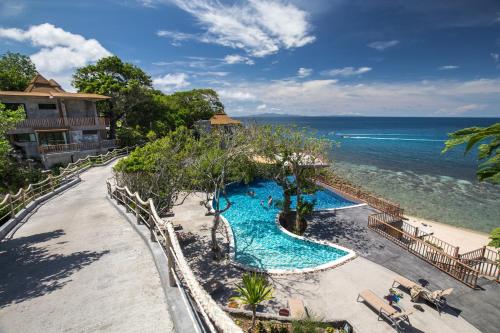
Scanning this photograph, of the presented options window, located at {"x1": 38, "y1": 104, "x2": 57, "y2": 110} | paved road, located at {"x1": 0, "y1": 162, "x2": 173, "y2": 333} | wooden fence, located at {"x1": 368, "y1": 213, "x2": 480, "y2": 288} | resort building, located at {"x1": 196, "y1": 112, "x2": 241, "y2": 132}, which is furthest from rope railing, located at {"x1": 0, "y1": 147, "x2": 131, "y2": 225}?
wooden fence, located at {"x1": 368, "y1": 213, "x2": 480, "y2": 288}

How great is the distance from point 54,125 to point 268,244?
29494 millimetres

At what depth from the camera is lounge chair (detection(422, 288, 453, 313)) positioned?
10.8 metres

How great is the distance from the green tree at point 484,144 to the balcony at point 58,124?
35.8 meters

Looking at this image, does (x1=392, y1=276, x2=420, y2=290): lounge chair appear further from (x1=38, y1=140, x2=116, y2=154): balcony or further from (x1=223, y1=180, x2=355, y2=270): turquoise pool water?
(x1=38, y1=140, x2=116, y2=154): balcony

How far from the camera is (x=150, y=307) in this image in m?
4.99

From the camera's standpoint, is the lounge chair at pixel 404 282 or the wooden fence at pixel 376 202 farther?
the wooden fence at pixel 376 202

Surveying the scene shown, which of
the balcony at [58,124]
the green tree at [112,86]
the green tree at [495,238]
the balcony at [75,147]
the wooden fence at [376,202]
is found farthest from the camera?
the green tree at [112,86]

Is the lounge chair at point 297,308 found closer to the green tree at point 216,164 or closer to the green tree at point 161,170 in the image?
the green tree at point 216,164

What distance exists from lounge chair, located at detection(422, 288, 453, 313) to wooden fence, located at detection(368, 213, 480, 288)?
2.24 meters

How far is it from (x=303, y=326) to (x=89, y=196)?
15.4 m

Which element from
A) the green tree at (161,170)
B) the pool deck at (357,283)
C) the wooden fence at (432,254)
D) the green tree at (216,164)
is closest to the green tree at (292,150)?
the green tree at (216,164)

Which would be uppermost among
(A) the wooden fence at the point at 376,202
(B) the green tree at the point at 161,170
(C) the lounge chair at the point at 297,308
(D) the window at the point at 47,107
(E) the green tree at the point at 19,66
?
(E) the green tree at the point at 19,66

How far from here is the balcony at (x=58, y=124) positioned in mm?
26612

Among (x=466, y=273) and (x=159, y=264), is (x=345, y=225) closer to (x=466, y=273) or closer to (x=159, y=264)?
(x=466, y=273)
